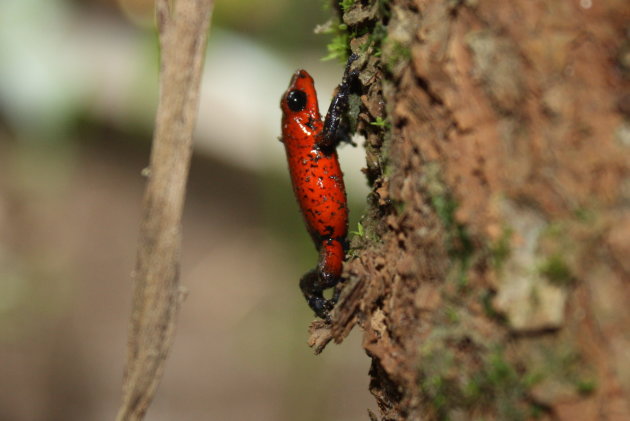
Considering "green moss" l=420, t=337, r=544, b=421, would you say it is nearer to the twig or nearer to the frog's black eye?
the twig

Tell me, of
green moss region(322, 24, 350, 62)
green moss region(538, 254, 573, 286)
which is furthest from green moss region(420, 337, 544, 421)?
green moss region(322, 24, 350, 62)

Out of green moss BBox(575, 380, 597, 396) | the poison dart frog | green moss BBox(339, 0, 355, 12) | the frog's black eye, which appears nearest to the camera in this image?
green moss BBox(575, 380, 597, 396)

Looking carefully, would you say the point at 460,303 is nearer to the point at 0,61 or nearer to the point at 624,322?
the point at 624,322

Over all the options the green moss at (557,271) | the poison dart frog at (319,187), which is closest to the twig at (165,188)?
the green moss at (557,271)

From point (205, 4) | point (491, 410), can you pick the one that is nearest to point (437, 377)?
point (491, 410)

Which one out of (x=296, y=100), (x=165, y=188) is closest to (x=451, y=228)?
(x=165, y=188)
